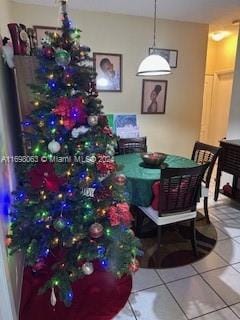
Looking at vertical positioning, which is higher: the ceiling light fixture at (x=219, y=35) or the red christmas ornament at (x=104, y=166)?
the ceiling light fixture at (x=219, y=35)

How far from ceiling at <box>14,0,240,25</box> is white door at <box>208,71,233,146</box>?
154 cm

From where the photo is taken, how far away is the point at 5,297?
1.25 meters

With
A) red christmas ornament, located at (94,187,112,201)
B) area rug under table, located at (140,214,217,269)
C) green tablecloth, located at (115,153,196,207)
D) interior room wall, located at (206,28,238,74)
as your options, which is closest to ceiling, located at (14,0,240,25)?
interior room wall, located at (206,28,238,74)

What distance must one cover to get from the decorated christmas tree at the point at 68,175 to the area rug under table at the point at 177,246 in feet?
2.13

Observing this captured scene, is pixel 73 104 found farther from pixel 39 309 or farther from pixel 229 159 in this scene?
pixel 229 159

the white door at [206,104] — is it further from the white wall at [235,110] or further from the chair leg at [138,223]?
the chair leg at [138,223]

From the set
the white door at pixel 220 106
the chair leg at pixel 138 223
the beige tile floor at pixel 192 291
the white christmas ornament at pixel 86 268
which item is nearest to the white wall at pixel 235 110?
the white door at pixel 220 106

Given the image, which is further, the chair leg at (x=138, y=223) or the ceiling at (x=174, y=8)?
the ceiling at (x=174, y=8)

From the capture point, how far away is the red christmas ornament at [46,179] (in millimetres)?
1442

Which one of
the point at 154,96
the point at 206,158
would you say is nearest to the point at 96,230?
the point at 206,158

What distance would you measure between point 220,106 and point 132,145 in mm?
2842

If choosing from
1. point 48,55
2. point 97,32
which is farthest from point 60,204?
point 97,32

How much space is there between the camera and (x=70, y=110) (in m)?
1.36

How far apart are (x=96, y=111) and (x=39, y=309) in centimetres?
140
